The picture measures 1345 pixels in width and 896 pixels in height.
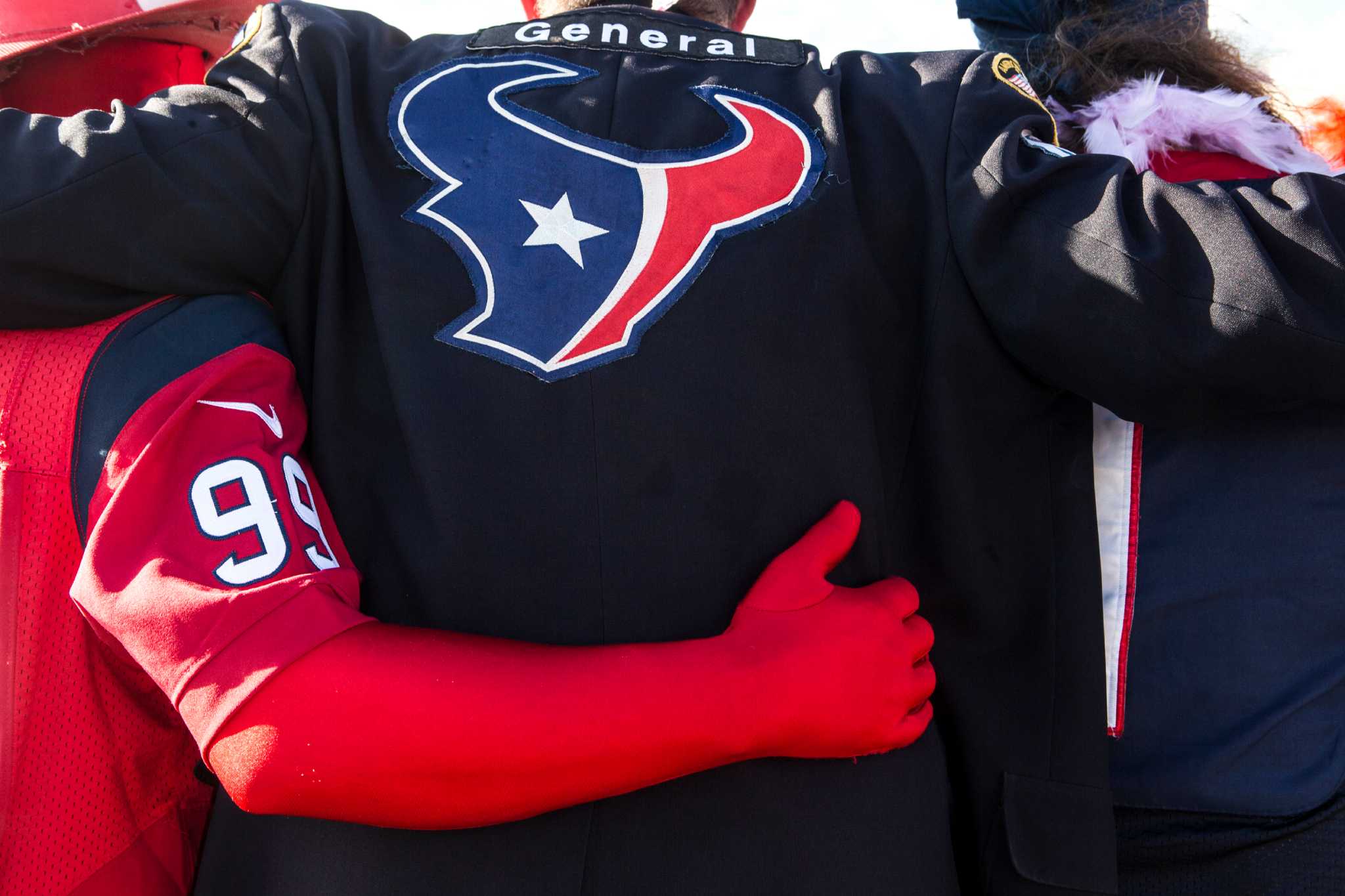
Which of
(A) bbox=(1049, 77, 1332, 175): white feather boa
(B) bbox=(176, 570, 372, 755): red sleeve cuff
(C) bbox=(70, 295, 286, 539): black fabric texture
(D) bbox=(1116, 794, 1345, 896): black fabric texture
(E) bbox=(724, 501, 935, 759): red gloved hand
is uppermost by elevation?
(C) bbox=(70, 295, 286, 539): black fabric texture

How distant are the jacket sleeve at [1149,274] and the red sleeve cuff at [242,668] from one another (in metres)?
0.78

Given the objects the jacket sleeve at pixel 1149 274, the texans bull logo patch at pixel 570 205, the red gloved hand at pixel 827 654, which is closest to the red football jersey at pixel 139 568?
the texans bull logo patch at pixel 570 205

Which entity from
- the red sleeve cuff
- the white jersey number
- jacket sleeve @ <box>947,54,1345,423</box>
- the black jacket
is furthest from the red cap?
jacket sleeve @ <box>947,54,1345,423</box>

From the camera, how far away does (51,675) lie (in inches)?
44.9

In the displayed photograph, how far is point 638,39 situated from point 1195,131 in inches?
29.8

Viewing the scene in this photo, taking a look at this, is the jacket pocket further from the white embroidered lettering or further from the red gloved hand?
the white embroidered lettering

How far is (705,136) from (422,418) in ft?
1.43

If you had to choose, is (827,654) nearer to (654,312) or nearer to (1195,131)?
(654,312)

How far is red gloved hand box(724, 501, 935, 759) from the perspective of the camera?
109cm

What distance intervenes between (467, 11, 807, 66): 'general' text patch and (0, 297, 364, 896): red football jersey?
442 mm

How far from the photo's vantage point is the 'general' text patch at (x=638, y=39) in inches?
51.3

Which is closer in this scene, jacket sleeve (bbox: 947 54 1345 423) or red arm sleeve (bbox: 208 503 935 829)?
red arm sleeve (bbox: 208 503 935 829)

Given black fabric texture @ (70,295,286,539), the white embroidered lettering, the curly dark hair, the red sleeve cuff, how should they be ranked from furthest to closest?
1. the curly dark hair
2. the white embroidered lettering
3. black fabric texture @ (70,295,286,539)
4. the red sleeve cuff

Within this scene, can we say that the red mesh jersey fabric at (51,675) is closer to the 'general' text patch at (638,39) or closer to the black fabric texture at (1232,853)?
the 'general' text patch at (638,39)
